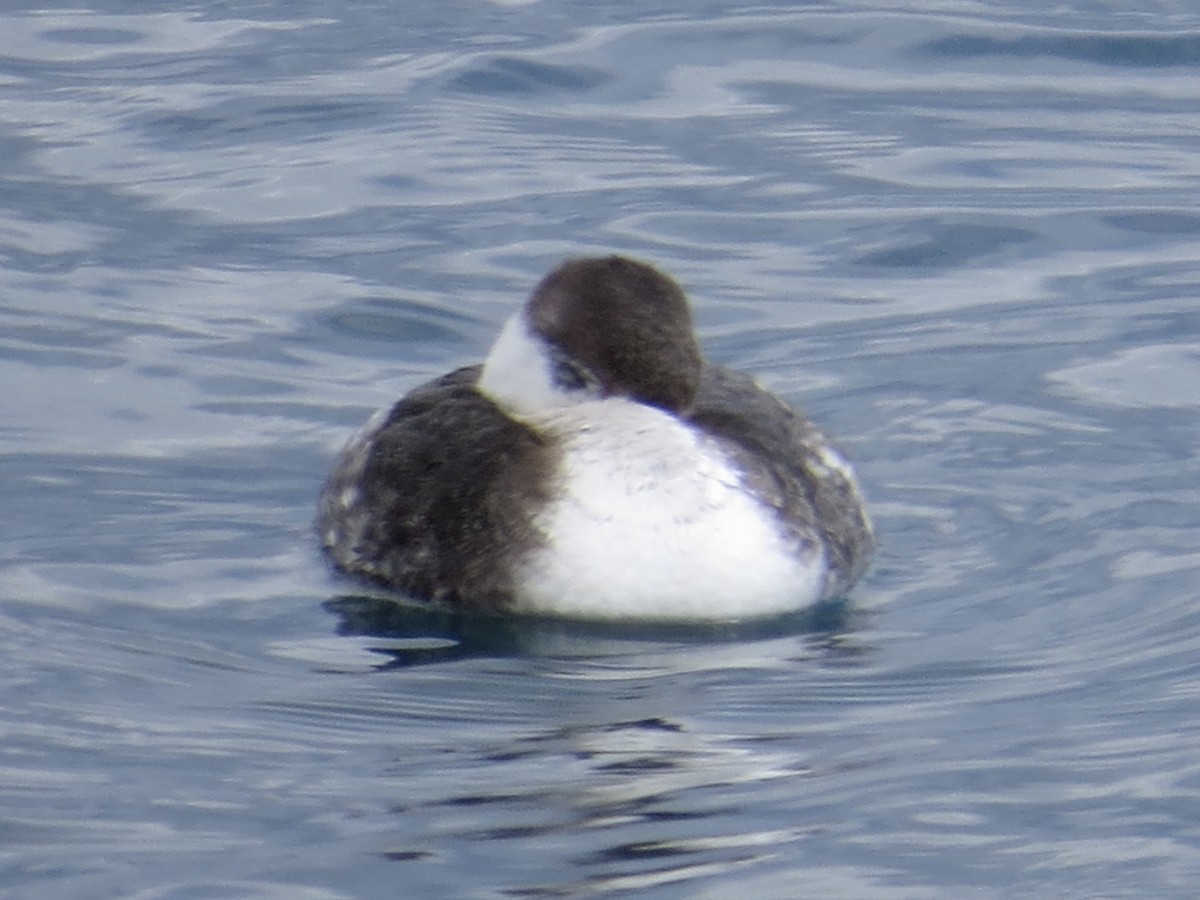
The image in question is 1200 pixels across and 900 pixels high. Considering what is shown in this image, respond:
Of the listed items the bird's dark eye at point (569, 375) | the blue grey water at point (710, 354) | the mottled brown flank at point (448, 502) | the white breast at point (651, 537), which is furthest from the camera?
the bird's dark eye at point (569, 375)

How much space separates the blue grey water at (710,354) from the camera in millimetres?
7512

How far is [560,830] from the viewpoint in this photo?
7.43m

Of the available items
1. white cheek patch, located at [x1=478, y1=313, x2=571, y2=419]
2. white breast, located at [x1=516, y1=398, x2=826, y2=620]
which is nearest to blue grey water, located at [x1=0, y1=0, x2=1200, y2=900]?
white breast, located at [x1=516, y1=398, x2=826, y2=620]

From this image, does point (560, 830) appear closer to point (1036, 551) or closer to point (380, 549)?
point (380, 549)

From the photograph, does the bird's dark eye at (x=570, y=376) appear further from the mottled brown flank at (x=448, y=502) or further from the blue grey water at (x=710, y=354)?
the blue grey water at (x=710, y=354)

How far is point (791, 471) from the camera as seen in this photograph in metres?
9.55

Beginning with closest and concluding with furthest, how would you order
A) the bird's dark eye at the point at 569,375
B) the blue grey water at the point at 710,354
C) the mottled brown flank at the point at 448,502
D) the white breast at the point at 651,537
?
1. the blue grey water at the point at 710,354
2. the white breast at the point at 651,537
3. the mottled brown flank at the point at 448,502
4. the bird's dark eye at the point at 569,375

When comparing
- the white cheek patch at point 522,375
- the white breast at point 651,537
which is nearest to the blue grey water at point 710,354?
the white breast at point 651,537

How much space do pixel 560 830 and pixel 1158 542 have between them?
316 centimetres

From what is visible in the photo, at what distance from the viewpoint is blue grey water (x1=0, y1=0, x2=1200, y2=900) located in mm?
7512

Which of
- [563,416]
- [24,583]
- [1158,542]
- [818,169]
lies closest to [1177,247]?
[818,169]

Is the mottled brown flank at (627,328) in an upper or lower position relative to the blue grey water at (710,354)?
upper

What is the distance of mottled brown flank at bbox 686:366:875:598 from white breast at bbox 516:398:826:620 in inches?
4.6

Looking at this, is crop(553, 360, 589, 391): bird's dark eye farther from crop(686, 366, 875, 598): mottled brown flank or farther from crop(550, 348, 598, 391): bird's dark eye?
crop(686, 366, 875, 598): mottled brown flank
